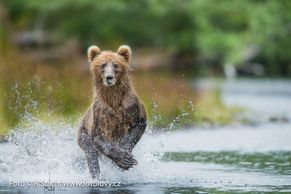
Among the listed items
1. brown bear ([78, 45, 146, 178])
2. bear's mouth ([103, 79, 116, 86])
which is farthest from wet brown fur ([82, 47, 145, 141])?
bear's mouth ([103, 79, 116, 86])

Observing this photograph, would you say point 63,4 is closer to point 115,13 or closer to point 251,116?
point 115,13

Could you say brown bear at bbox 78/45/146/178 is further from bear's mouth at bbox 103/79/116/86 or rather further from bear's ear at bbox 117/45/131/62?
bear's ear at bbox 117/45/131/62

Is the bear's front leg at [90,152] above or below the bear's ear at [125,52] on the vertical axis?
below

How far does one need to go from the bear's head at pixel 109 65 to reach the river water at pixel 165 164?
125cm

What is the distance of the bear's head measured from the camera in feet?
51.2

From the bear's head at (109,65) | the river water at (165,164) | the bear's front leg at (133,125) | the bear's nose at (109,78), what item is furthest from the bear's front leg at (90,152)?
the bear's nose at (109,78)

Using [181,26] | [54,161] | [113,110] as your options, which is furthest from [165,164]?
[181,26]

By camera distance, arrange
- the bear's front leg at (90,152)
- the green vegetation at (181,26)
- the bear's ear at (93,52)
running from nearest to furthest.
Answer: the bear's front leg at (90,152) < the bear's ear at (93,52) < the green vegetation at (181,26)

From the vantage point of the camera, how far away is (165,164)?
1798 cm

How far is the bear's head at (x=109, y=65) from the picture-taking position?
51.2ft

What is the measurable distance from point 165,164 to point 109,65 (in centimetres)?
292

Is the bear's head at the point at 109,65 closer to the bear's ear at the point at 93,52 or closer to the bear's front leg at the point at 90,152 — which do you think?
the bear's ear at the point at 93,52

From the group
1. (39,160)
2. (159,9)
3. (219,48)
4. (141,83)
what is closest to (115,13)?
(159,9)

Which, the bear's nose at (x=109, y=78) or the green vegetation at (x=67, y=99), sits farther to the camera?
→ the green vegetation at (x=67, y=99)
